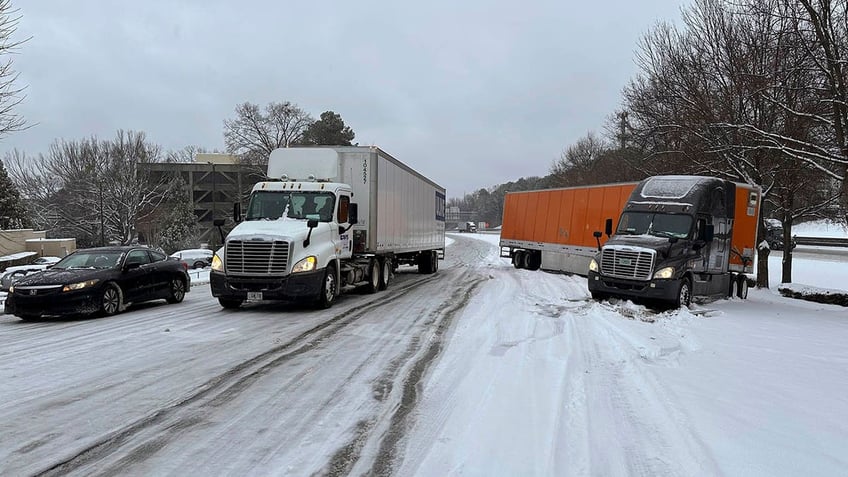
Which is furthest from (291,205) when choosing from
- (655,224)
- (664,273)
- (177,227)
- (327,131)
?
(327,131)

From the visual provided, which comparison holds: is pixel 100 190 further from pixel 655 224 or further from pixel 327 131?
pixel 655 224

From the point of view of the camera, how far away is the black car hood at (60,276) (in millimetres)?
11523

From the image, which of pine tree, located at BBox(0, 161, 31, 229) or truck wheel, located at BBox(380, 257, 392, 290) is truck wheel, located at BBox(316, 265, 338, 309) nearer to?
truck wheel, located at BBox(380, 257, 392, 290)

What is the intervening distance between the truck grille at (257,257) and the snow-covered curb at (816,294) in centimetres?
1456

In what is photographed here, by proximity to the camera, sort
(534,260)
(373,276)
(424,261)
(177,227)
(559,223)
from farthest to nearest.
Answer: (177,227)
(534,260)
(559,223)
(424,261)
(373,276)

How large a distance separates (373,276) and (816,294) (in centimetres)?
1245

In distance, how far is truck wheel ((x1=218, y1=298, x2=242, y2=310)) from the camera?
12.8m

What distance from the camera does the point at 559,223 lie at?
25047 mm

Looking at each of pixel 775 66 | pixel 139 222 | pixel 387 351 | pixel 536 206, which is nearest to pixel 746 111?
pixel 775 66

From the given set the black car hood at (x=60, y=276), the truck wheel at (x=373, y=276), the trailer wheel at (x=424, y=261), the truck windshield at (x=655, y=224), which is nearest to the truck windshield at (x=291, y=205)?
the truck wheel at (x=373, y=276)

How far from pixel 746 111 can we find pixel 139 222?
139ft

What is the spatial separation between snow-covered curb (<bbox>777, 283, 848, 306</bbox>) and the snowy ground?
5.99 metres

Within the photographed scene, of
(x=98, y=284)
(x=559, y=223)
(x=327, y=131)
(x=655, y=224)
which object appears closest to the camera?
(x=98, y=284)

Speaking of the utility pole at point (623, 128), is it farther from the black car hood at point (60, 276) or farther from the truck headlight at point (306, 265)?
the black car hood at point (60, 276)
